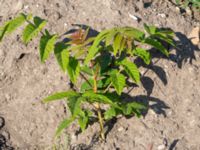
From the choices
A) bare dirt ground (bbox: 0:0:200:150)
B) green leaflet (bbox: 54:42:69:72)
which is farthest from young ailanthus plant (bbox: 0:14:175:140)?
bare dirt ground (bbox: 0:0:200:150)

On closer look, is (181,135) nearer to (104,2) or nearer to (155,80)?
(155,80)

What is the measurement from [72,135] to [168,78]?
0.71 m

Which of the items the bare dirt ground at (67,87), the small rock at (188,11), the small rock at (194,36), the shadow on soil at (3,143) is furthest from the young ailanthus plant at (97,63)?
the small rock at (188,11)

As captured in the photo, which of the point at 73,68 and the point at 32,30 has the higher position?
the point at 32,30

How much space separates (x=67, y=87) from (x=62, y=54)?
65 centimetres

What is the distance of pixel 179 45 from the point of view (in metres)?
3.56

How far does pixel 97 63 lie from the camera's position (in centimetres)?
318

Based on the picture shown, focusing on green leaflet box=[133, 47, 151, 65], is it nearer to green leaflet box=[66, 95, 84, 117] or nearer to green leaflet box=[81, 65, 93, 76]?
green leaflet box=[81, 65, 93, 76]

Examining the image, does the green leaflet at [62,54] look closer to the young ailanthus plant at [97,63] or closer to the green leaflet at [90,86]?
the young ailanthus plant at [97,63]

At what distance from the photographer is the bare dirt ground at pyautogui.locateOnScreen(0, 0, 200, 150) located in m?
3.34

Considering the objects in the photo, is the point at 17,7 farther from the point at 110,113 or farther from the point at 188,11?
the point at 188,11

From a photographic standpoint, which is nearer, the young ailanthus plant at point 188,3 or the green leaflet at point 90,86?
the green leaflet at point 90,86

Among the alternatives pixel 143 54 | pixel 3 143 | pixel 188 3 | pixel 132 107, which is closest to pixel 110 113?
pixel 132 107

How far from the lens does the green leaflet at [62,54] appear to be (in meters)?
2.77
